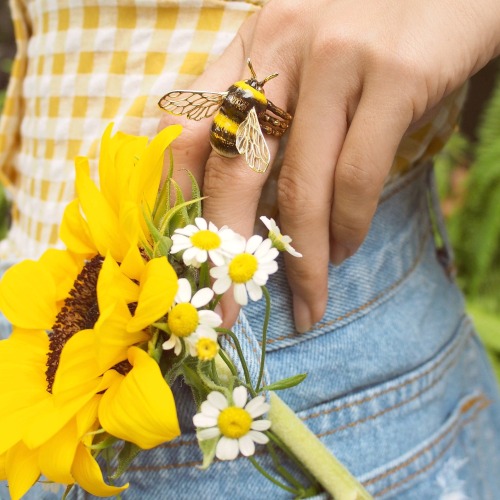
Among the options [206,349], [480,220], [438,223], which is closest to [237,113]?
[206,349]

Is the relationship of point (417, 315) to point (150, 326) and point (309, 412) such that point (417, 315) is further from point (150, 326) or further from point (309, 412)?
point (150, 326)

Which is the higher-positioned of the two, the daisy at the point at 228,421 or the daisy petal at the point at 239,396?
the daisy petal at the point at 239,396

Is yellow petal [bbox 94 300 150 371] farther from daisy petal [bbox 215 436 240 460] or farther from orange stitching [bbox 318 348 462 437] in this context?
orange stitching [bbox 318 348 462 437]

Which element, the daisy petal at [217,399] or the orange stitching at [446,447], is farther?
the orange stitching at [446,447]

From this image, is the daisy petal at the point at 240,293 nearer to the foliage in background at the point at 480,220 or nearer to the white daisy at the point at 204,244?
the white daisy at the point at 204,244

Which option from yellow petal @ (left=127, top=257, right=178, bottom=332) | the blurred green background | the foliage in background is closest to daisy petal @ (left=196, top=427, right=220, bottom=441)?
yellow petal @ (left=127, top=257, right=178, bottom=332)

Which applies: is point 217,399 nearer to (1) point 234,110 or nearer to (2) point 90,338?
(2) point 90,338

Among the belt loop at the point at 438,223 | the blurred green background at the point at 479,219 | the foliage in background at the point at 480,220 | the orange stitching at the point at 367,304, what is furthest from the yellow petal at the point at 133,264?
the foliage in background at the point at 480,220
